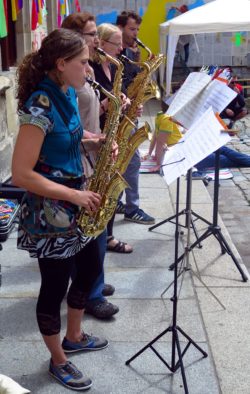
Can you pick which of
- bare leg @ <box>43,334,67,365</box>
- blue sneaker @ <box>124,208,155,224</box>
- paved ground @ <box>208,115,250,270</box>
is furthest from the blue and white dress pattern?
blue sneaker @ <box>124,208,155,224</box>

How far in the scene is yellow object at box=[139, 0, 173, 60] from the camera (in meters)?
14.8

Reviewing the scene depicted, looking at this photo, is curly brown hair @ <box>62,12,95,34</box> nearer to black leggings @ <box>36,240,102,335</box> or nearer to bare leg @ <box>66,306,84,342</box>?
black leggings @ <box>36,240,102,335</box>

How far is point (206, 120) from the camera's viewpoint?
311 centimetres

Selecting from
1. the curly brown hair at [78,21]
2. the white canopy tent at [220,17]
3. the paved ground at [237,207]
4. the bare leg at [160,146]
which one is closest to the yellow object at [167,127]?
the bare leg at [160,146]

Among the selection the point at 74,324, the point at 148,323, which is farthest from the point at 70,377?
the point at 148,323

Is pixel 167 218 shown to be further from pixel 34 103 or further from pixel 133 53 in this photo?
pixel 34 103

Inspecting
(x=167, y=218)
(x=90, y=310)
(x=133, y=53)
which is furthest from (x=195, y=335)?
(x=133, y=53)

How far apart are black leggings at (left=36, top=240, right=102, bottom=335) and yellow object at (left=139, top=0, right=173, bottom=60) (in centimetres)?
1242

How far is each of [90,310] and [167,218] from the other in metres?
2.12

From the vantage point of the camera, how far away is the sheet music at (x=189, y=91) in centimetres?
366

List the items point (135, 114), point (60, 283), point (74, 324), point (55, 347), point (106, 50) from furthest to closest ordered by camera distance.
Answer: point (106, 50)
point (135, 114)
point (74, 324)
point (55, 347)
point (60, 283)

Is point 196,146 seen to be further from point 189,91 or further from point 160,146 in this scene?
point 189,91

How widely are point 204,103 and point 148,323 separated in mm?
1430

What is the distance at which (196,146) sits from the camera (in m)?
2.98
